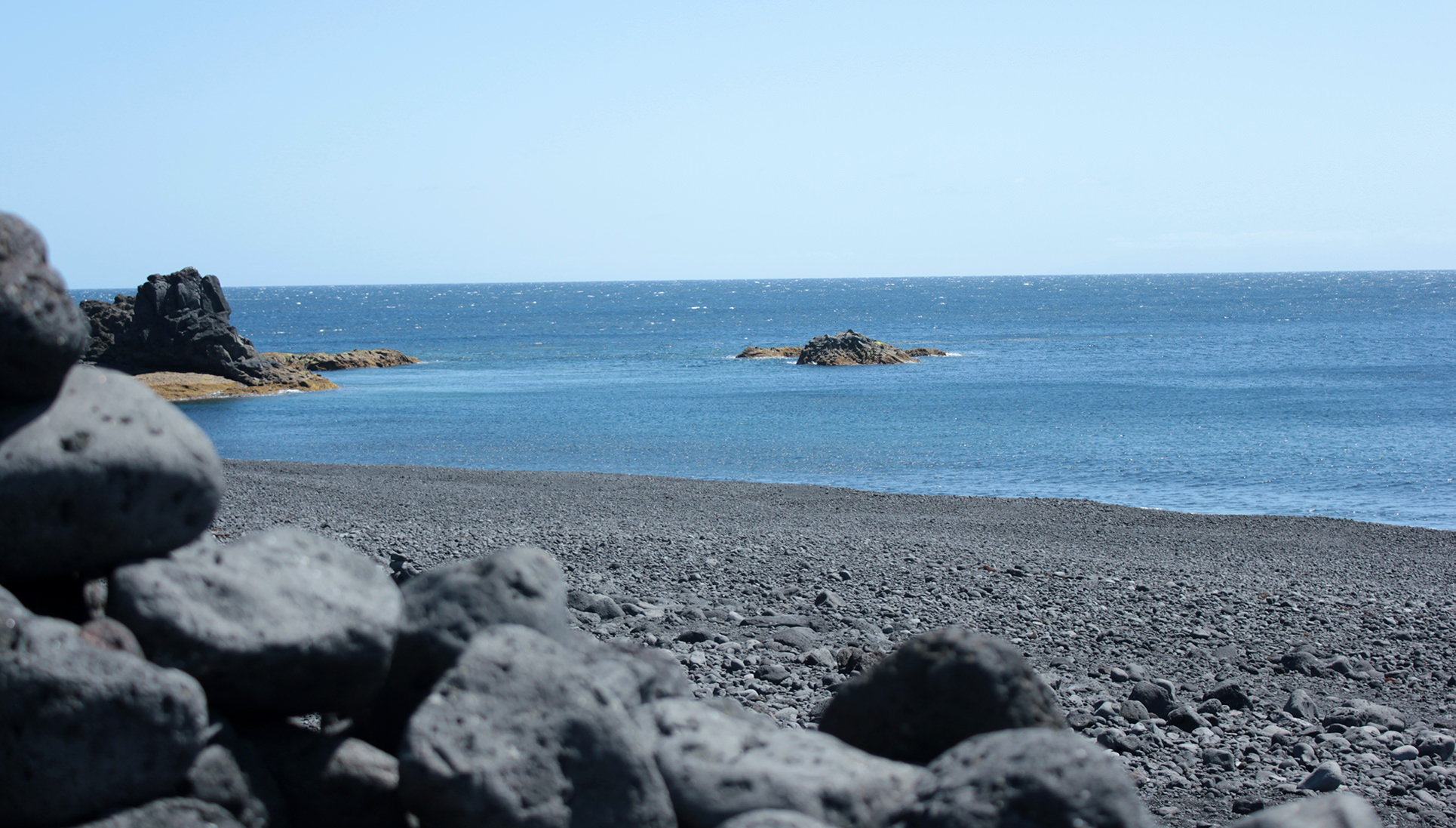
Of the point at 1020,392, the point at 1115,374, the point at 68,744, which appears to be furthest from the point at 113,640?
the point at 1115,374

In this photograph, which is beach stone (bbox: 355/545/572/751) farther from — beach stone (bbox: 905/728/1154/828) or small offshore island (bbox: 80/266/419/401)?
small offshore island (bbox: 80/266/419/401)

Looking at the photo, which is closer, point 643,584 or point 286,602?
point 286,602

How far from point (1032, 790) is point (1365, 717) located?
6.97m

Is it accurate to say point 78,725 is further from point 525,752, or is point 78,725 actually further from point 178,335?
point 178,335

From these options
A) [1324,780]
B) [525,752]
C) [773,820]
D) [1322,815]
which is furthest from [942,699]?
[1324,780]

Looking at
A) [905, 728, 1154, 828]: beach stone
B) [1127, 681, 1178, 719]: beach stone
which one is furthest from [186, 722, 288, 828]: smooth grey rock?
[1127, 681, 1178, 719]: beach stone

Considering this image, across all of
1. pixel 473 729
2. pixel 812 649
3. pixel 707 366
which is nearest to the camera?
pixel 473 729

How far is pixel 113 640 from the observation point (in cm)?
386

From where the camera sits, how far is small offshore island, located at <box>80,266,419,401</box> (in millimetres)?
54188

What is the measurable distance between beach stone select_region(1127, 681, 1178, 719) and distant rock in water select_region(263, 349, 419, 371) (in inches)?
2591

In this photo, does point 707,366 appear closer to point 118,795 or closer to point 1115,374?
point 1115,374

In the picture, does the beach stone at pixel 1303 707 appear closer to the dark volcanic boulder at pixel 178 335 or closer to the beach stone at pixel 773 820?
the beach stone at pixel 773 820

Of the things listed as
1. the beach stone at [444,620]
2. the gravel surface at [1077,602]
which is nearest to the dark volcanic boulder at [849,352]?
the gravel surface at [1077,602]

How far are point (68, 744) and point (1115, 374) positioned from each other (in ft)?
208
